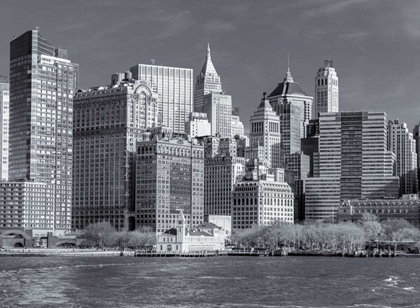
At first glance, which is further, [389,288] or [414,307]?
[389,288]

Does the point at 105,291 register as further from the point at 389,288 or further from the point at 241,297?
the point at 389,288

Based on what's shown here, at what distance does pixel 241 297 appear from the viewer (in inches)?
5930

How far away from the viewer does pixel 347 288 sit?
165 metres

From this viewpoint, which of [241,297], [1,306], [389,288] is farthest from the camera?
[389,288]

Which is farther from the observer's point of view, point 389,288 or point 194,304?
point 389,288

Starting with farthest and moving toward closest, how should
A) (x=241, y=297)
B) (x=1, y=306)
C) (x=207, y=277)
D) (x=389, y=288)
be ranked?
1. (x=207, y=277)
2. (x=389, y=288)
3. (x=241, y=297)
4. (x=1, y=306)

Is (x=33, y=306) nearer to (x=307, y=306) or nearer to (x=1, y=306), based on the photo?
(x=1, y=306)

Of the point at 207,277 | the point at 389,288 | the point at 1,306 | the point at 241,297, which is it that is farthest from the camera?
the point at 207,277

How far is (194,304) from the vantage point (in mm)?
140375

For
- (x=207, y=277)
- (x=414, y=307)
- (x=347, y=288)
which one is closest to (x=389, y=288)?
(x=347, y=288)

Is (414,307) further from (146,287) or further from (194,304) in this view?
(146,287)

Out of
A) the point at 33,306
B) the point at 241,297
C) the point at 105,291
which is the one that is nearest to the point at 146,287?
the point at 105,291

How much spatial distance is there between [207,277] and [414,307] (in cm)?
6138

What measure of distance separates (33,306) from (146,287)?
31929 millimetres
